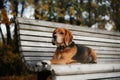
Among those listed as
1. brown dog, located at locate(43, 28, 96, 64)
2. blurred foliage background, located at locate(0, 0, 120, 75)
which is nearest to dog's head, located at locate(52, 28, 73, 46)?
brown dog, located at locate(43, 28, 96, 64)

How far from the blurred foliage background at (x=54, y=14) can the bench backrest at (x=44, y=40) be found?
18.3ft

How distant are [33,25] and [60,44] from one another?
727mm

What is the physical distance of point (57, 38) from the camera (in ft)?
13.5

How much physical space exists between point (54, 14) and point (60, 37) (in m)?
8.21

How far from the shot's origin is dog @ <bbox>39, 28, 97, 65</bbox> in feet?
13.4

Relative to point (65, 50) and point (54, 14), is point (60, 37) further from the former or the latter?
point (54, 14)

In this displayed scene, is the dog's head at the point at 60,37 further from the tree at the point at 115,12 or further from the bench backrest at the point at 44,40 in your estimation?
the tree at the point at 115,12

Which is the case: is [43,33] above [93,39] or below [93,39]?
above

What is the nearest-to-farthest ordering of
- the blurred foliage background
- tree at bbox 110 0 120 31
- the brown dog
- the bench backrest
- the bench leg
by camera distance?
the bench leg, the brown dog, the bench backrest, the blurred foliage background, tree at bbox 110 0 120 31

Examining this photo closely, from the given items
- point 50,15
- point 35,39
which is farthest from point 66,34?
point 50,15

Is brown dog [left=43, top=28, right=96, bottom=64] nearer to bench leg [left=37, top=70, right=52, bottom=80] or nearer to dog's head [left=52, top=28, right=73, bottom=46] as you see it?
dog's head [left=52, top=28, right=73, bottom=46]

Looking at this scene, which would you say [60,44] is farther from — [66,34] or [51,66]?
[51,66]

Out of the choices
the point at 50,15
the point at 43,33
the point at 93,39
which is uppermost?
the point at 43,33

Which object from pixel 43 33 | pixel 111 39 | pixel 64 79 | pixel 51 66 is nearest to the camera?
pixel 51 66
